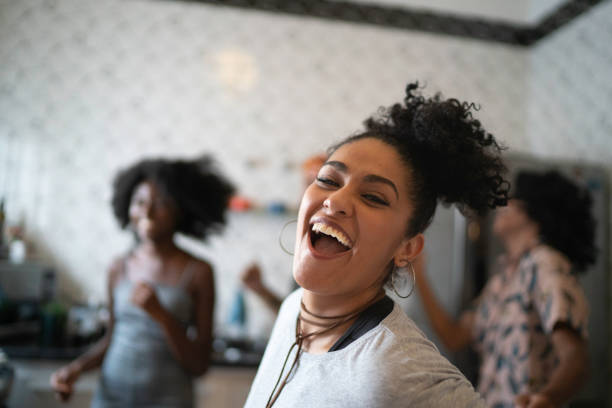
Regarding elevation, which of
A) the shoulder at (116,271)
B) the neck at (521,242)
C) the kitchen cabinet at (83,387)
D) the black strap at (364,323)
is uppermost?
the neck at (521,242)

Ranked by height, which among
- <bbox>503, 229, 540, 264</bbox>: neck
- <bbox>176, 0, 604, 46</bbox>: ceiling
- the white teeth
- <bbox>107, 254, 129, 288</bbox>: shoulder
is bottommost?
<bbox>107, 254, 129, 288</bbox>: shoulder

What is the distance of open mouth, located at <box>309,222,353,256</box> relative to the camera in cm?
64

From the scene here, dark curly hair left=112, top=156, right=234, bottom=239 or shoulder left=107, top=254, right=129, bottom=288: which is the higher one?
dark curly hair left=112, top=156, right=234, bottom=239

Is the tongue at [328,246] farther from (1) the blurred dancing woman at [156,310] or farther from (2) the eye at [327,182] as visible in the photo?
(1) the blurred dancing woman at [156,310]

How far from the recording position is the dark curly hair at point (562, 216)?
60.9 inches

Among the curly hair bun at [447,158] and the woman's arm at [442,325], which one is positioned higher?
the curly hair bun at [447,158]

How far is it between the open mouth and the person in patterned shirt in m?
0.72

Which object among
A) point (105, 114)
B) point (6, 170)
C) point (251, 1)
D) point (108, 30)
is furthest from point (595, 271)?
point (6, 170)

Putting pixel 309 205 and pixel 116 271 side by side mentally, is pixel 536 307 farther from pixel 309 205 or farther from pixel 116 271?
pixel 116 271

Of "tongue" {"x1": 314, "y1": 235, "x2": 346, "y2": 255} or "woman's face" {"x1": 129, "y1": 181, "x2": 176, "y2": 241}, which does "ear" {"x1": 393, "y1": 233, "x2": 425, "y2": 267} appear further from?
"woman's face" {"x1": 129, "y1": 181, "x2": 176, "y2": 241}

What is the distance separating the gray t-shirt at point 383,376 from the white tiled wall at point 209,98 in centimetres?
220

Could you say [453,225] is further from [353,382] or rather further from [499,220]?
[353,382]

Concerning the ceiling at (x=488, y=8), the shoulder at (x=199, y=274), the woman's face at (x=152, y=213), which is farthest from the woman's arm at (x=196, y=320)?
the ceiling at (x=488, y=8)

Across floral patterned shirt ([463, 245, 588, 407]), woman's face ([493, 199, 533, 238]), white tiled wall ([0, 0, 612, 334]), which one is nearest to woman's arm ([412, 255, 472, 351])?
floral patterned shirt ([463, 245, 588, 407])
